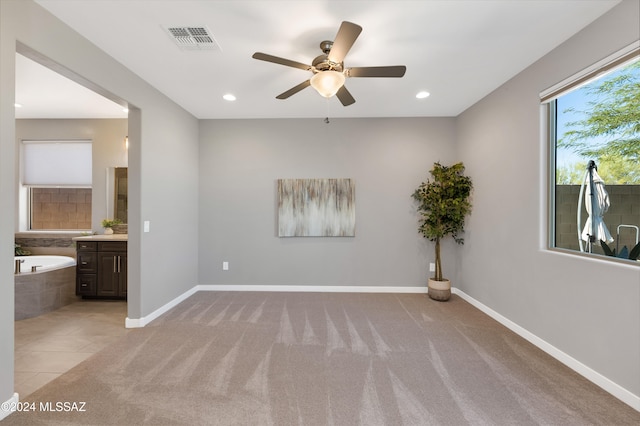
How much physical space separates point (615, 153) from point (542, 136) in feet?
2.07

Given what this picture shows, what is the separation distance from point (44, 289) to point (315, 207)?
376 cm

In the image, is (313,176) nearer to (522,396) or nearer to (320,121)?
(320,121)

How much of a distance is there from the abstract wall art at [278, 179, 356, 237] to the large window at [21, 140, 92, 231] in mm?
3454

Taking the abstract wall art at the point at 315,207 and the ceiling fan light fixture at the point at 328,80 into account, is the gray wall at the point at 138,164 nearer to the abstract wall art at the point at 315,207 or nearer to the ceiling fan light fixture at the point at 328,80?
the abstract wall art at the point at 315,207

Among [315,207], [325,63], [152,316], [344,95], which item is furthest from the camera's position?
[315,207]

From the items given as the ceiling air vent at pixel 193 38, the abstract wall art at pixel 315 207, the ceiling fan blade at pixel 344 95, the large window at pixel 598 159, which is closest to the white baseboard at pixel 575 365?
the large window at pixel 598 159

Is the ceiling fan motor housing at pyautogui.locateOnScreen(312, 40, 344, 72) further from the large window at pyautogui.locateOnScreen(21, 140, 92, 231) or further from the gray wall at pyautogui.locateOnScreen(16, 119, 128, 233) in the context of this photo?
the large window at pyautogui.locateOnScreen(21, 140, 92, 231)

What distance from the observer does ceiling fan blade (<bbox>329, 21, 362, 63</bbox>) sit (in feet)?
5.50

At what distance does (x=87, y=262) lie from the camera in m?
3.86

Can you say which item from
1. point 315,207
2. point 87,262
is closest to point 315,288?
point 315,207

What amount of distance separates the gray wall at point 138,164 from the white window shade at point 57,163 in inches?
82.0

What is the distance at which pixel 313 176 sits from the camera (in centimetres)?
429

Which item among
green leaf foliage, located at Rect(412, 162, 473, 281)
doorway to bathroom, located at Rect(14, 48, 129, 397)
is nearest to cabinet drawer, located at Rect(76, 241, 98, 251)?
doorway to bathroom, located at Rect(14, 48, 129, 397)

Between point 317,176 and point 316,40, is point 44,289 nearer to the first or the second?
point 317,176
